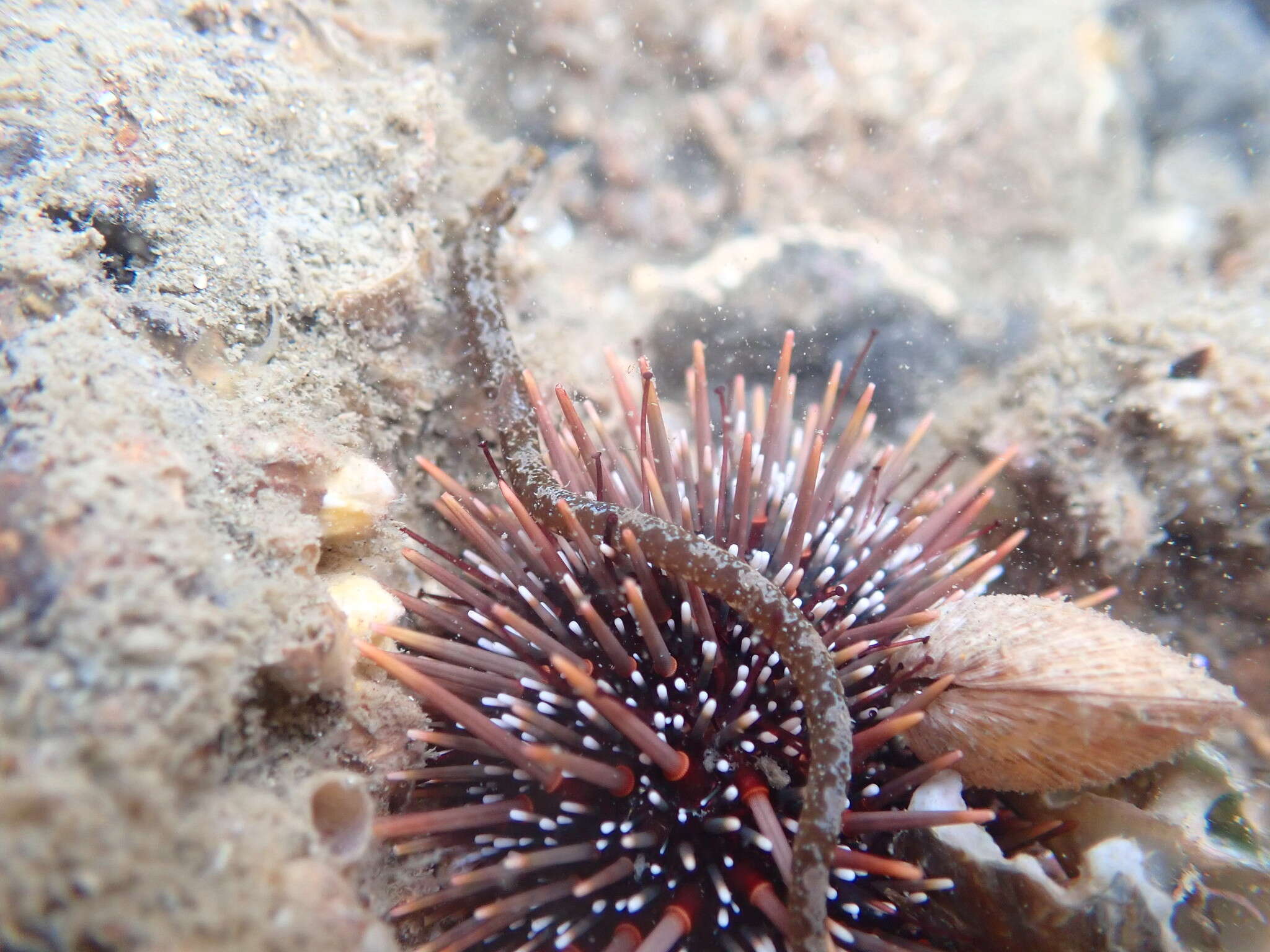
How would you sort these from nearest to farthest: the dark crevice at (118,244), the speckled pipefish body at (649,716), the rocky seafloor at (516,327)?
the rocky seafloor at (516,327) < the speckled pipefish body at (649,716) < the dark crevice at (118,244)

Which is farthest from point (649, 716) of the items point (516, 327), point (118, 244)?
point (118, 244)

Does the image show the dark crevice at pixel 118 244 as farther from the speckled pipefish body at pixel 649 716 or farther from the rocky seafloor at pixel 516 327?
the speckled pipefish body at pixel 649 716

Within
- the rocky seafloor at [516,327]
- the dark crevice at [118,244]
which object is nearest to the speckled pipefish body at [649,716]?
the rocky seafloor at [516,327]

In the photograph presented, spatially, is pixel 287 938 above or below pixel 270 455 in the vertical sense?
below

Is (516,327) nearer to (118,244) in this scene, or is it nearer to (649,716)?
(118,244)

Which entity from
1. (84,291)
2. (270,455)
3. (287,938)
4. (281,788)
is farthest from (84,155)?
(287,938)

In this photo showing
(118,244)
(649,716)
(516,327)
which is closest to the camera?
(649,716)

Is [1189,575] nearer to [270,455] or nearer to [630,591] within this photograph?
[630,591]
